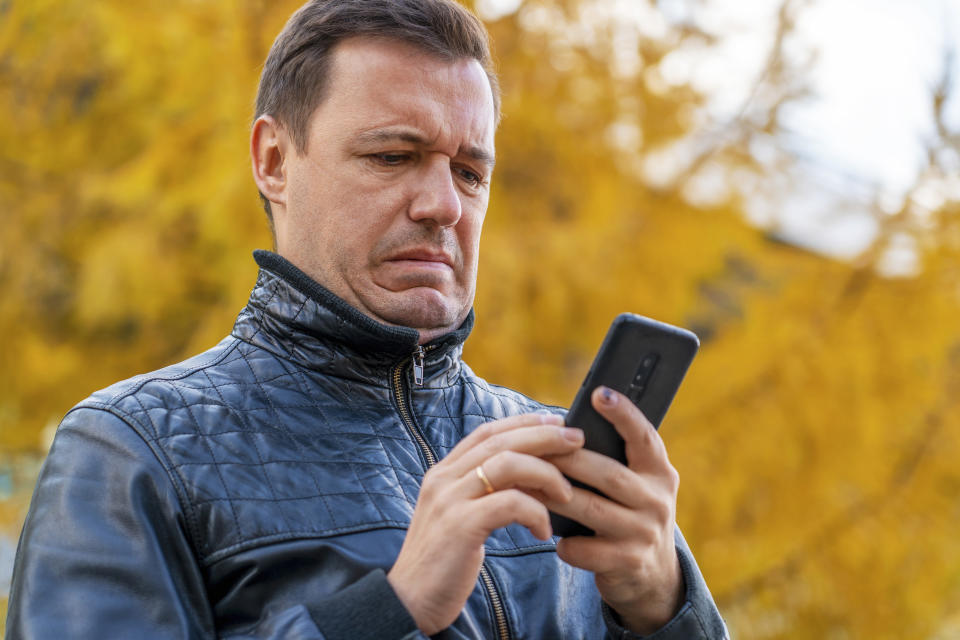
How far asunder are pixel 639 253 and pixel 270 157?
2.15 m

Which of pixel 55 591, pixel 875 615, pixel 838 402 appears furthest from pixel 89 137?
pixel 875 615

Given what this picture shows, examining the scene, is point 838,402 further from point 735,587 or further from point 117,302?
point 117,302

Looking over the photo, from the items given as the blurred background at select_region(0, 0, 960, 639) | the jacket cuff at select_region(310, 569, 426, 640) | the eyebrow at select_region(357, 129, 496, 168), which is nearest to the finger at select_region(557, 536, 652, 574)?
the jacket cuff at select_region(310, 569, 426, 640)

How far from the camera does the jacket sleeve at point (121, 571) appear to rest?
3.72 ft

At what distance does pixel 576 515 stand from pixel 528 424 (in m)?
0.12

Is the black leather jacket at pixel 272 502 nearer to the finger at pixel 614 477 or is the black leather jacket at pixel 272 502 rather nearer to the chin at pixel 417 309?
the chin at pixel 417 309

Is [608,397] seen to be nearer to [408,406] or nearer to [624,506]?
[624,506]

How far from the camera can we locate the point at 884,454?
13.0 ft

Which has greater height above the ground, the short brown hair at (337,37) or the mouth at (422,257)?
the short brown hair at (337,37)

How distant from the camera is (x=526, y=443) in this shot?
115cm

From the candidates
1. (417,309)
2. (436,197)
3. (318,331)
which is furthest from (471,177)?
(318,331)

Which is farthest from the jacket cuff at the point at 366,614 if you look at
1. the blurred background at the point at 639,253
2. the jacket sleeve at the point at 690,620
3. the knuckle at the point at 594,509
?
the blurred background at the point at 639,253

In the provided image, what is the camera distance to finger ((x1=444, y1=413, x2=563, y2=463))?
1.17m

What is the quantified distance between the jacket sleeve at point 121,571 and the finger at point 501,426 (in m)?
0.18
